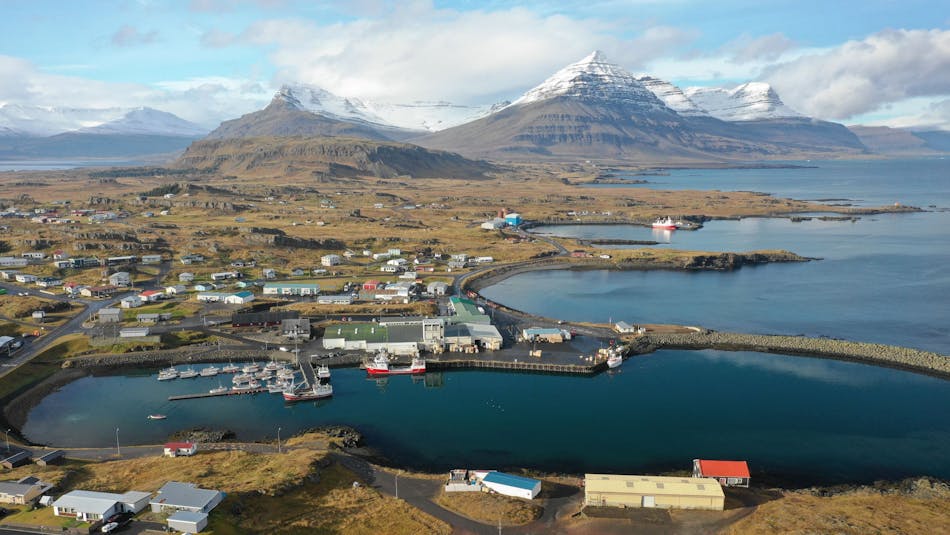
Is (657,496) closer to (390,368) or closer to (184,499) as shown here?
(184,499)

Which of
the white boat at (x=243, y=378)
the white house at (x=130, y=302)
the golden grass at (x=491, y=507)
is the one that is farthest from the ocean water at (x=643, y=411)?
the white house at (x=130, y=302)

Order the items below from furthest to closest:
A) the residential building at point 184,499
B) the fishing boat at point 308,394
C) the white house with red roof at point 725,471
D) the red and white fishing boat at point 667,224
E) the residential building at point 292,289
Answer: the red and white fishing boat at point 667,224
the residential building at point 292,289
the fishing boat at point 308,394
the white house with red roof at point 725,471
the residential building at point 184,499

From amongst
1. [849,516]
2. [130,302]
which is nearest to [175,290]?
[130,302]

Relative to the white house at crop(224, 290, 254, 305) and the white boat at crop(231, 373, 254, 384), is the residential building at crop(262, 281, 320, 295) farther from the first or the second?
the white boat at crop(231, 373, 254, 384)

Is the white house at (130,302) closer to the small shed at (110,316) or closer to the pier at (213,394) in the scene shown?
the small shed at (110,316)

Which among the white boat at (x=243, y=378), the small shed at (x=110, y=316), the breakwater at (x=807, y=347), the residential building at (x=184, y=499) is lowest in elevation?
the white boat at (x=243, y=378)

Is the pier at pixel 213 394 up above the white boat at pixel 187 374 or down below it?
below

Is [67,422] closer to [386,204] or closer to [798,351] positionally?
[798,351]
